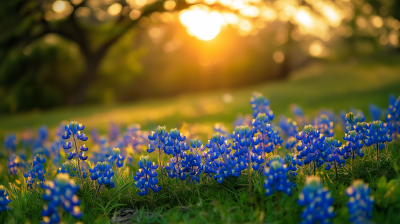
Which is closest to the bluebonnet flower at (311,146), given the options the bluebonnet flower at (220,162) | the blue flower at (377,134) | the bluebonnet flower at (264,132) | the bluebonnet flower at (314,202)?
the bluebonnet flower at (264,132)

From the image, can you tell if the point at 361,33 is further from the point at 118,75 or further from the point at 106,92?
the point at 106,92

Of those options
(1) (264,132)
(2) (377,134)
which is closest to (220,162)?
(1) (264,132)

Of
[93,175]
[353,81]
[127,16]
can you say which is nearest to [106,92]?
[127,16]

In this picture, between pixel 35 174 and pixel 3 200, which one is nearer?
pixel 3 200

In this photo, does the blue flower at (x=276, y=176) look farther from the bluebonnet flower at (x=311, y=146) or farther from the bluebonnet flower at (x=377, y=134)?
the bluebonnet flower at (x=377, y=134)

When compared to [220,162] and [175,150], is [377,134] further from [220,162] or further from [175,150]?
[175,150]

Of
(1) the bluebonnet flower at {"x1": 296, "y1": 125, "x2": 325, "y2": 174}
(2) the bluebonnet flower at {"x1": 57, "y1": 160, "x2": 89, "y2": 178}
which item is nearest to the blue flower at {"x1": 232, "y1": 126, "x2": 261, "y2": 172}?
(1) the bluebonnet flower at {"x1": 296, "y1": 125, "x2": 325, "y2": 174}

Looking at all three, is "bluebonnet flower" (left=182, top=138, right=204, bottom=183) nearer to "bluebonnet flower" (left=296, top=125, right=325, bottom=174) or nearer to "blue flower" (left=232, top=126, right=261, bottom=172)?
"blue flower" (left=232, top=126, right=261, bottom=172)
